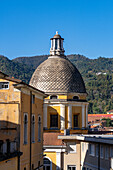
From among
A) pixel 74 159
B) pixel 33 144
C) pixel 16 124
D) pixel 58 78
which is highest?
pixel 58 78

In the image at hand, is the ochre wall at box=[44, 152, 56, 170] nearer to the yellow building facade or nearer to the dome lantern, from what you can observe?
the yellow building facade

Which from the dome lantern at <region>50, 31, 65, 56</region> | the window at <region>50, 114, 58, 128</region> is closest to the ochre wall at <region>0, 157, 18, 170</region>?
the window at <region>50, 114, 58, 128</region>

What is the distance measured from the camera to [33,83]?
46.8 m

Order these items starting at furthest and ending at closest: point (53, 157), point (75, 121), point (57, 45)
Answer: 1. point (57, 45)
2. point (75, 121)
3. point (53, 157)

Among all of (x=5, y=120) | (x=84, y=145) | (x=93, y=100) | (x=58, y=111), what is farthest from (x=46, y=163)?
(x=93, y=100)

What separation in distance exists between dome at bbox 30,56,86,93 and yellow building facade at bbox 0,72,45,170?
1581cm

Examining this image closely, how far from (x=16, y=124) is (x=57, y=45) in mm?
23848

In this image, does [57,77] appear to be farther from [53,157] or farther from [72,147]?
[53,157]

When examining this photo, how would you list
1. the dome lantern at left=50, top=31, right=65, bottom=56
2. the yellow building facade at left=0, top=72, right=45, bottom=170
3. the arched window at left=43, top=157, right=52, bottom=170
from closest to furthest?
the yellow building facade at left=0, top=72, right=45, bottom=170 < the arched window at left=43, top=157, right=52, bottom=170 < the dome lantern at left=50, top=31, right=65, bottom=56

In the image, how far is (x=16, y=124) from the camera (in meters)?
25.5

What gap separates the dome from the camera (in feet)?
149

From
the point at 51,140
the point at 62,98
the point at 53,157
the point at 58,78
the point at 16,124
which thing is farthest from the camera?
the point at 58,78

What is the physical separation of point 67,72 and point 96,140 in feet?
50.2

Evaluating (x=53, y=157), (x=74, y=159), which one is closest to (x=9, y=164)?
(x=53, y=157)
